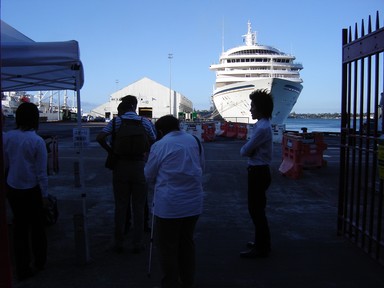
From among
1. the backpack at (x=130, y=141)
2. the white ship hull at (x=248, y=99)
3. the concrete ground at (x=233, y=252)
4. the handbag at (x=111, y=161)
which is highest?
the white ship hull at (x=248, y=99)

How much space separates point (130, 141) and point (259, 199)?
1.67 m

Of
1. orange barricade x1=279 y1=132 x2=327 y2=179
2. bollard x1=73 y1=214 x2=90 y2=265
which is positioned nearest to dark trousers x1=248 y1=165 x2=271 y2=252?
bollard x1=73 y1=214 x2=90 y2=265

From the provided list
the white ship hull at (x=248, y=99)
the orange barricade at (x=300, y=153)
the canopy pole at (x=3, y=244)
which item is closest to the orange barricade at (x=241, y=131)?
the orange barricade at (x=300, y=153)

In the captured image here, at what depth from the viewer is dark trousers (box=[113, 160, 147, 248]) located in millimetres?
5105

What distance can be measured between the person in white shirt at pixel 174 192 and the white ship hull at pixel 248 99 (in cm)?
4436

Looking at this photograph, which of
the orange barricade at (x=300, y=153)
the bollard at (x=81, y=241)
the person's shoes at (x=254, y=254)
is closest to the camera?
the bollard at (x=81, y=241)

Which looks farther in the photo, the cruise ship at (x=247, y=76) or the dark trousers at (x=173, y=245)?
the cruise ship at (x=247, y=76)

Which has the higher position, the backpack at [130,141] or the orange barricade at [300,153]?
the backpack at [130,141]

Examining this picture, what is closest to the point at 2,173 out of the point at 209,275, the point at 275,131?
the point at 209,275

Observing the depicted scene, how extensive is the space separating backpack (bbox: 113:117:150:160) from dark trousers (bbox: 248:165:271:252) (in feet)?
4.39

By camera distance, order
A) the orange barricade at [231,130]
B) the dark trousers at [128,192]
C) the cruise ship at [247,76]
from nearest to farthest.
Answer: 1. the dark trousers at [128,192]
2. the orange barricade at [231,130]
3. the cruise ship at [247,76]

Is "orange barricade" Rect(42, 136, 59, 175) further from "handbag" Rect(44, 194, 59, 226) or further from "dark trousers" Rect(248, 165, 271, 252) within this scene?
"dark trousers" Rect(248, 165, 271, 252)

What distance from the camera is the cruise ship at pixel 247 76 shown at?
51188mm

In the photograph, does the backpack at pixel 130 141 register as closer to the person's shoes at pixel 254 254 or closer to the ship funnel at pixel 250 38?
the person's shoes at pixel 254 254
